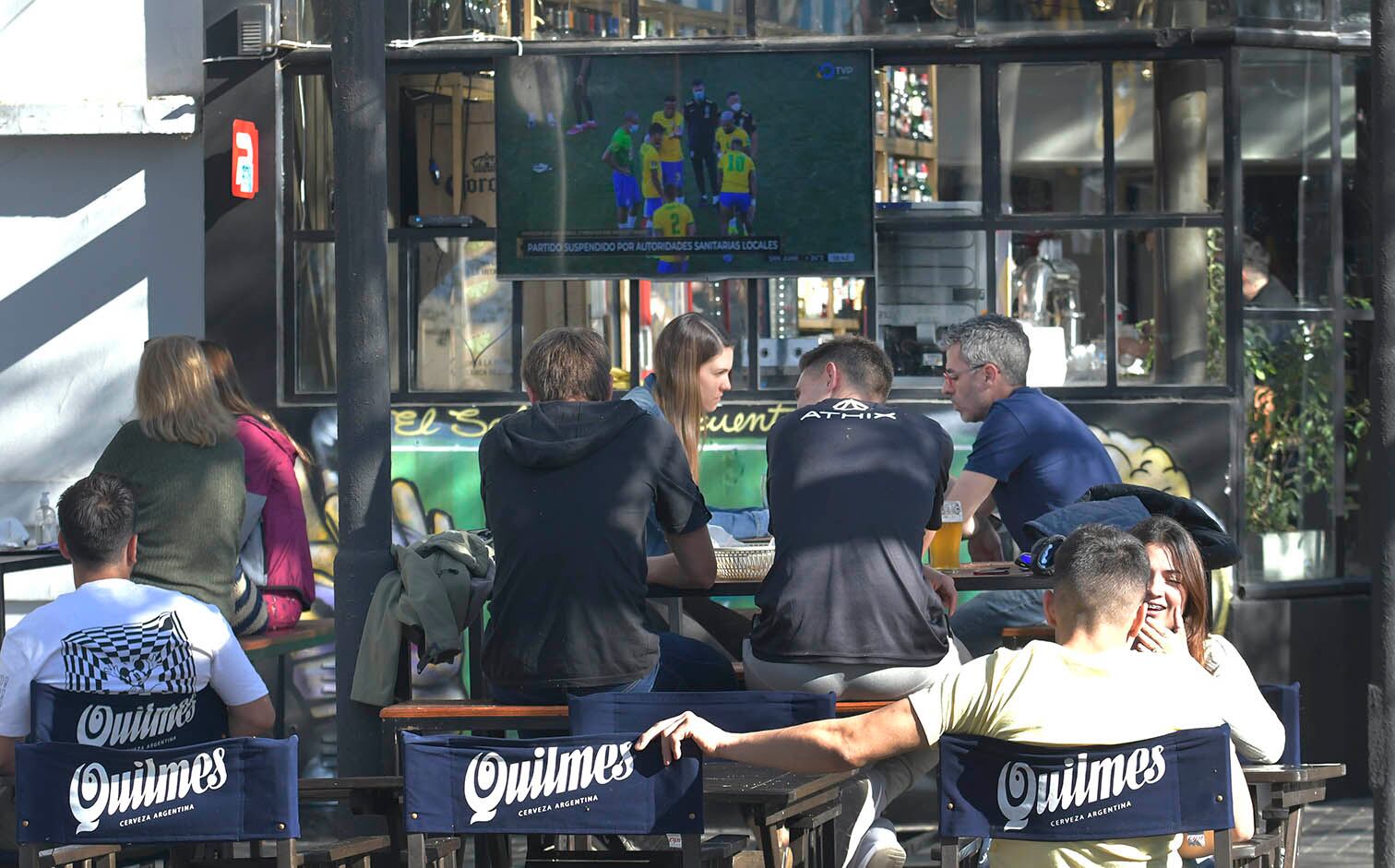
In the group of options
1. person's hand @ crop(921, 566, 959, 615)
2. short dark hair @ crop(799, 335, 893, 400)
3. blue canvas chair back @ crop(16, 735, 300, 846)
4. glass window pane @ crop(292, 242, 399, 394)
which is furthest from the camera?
glass window pane @ crop(292, 242, 399, 394)

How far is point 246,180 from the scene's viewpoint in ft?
25.8

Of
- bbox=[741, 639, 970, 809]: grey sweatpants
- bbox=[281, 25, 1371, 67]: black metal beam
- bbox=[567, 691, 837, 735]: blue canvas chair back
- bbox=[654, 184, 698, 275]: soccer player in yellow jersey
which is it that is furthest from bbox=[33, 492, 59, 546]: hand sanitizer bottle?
bbox=[567, 691, 837, 735]: blue canvas chair back

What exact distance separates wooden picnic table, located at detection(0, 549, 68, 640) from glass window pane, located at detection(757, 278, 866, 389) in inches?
113

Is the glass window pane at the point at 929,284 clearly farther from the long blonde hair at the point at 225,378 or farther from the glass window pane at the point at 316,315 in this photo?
the long blonde hair at the point at 225,378

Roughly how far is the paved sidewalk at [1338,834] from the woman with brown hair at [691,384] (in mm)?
2434

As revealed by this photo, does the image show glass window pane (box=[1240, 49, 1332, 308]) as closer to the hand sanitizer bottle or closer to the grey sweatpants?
the grey sweatpants

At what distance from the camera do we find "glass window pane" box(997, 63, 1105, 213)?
769cm

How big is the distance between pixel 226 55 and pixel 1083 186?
365cm

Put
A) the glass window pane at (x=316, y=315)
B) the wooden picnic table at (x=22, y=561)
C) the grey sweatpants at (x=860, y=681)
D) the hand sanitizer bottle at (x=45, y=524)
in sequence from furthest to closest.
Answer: the glass window pane at (x=316, y=315) → the hand sanitizer bottle at (x=45, y=524) → the wooden picnic table at (x=22, y=561) → the grey sweatpants at (x=860, y=681)

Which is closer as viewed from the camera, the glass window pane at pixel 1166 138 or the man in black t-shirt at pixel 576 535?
the man in black t-shirt at pixel 576 535

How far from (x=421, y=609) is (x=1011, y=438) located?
2001 millimetres

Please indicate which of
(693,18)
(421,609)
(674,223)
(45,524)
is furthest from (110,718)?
(693,18)

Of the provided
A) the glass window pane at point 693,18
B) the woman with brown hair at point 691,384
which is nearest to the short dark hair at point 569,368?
the woman with brown hair at point 691,384

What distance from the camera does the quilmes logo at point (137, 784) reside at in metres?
3.86
